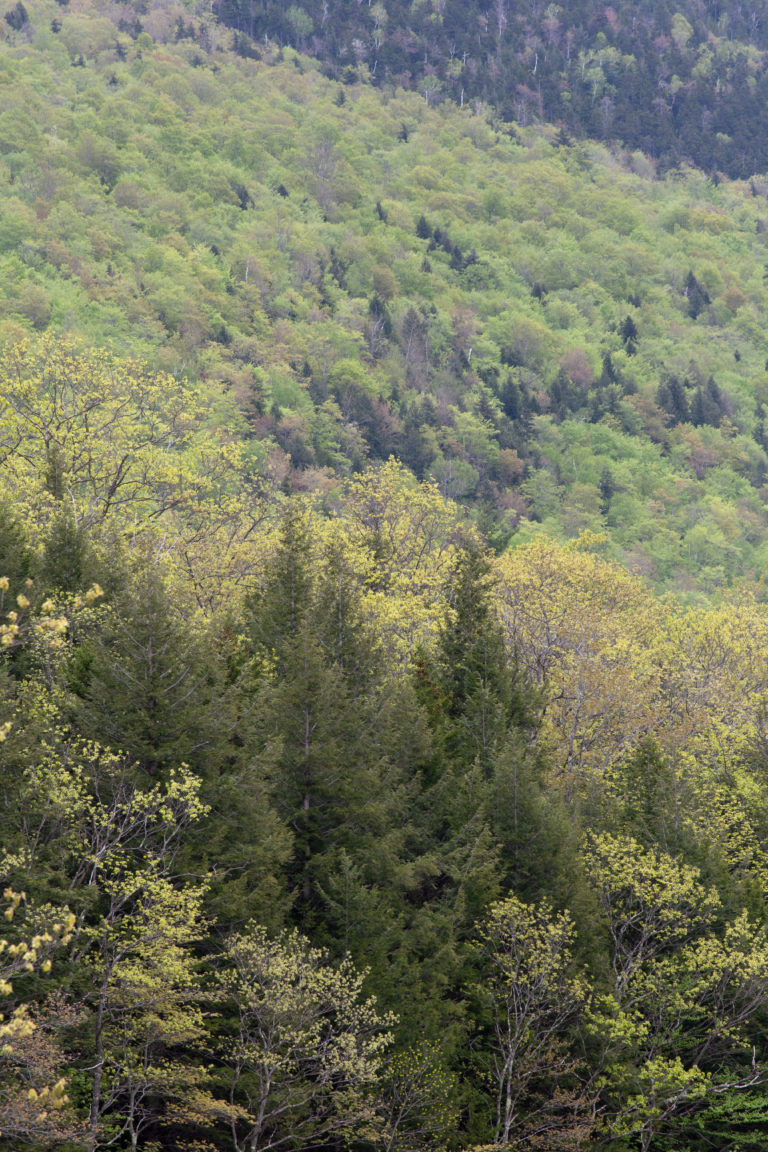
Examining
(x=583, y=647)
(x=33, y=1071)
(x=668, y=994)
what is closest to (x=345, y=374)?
(x=583, y=647)

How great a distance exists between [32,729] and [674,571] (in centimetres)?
11815

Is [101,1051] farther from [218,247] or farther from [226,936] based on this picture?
[218,247]

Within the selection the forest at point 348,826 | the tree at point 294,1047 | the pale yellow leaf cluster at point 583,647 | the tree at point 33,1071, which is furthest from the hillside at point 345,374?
the tree at point 33,1071

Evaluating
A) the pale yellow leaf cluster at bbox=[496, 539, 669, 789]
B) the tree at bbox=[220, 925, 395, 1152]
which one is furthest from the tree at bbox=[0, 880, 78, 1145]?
the pale yellow leaf cluster at bbox=[496, 539, 669, 789]

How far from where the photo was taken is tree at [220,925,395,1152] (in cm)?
2273

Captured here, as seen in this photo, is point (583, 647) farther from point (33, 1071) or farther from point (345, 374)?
point (345, 374)

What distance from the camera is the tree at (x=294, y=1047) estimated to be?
2273 centimetres

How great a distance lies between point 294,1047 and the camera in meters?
22.6

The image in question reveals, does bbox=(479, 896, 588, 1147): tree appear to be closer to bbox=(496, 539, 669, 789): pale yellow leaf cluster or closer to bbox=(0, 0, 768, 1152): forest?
bbox=(0, 0, 768, 1152): forest

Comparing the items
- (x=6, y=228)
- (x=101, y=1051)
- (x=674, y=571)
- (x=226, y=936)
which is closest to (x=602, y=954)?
(x=226, y=936)

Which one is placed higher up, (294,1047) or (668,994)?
(294,1047)

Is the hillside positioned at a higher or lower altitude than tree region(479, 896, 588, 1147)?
lower

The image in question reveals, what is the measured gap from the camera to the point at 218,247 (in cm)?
18362

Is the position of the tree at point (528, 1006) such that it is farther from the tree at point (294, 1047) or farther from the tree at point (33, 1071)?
the tree at point (33, 1071)
